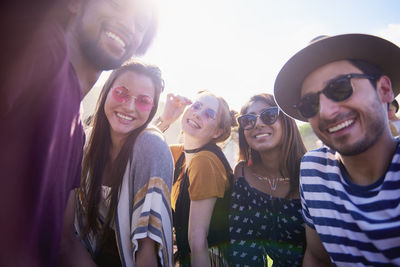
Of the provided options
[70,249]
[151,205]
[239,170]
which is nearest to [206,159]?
[239,170]

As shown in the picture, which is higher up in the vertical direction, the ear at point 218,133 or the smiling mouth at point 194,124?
the smiling mouth at point 194,124

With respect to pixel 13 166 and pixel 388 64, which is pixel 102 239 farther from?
pixel 388 64

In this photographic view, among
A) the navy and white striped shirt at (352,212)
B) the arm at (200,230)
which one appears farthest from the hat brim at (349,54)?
the arm at (200,230)

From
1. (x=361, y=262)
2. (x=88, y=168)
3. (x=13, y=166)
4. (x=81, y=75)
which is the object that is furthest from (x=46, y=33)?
(x=361, y=262)

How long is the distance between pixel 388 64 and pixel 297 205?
1.57 meters

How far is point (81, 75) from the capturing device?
51.2 inches

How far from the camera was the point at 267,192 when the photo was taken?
7.47ft

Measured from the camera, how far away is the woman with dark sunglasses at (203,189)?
206 centimetres

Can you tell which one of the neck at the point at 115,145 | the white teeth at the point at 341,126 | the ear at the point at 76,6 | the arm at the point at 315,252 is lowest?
the arm at the point at 315,252

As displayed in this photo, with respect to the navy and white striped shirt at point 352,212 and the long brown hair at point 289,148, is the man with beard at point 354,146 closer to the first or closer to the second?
the navy and white striped shirt at point 352,212

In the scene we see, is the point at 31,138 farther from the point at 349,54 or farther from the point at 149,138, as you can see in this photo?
the point at 349,54

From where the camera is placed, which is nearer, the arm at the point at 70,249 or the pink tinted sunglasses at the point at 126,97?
the arm at the point at 70,249

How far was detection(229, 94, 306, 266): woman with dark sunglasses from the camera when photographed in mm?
2084

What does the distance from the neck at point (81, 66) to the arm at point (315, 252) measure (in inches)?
92.1
